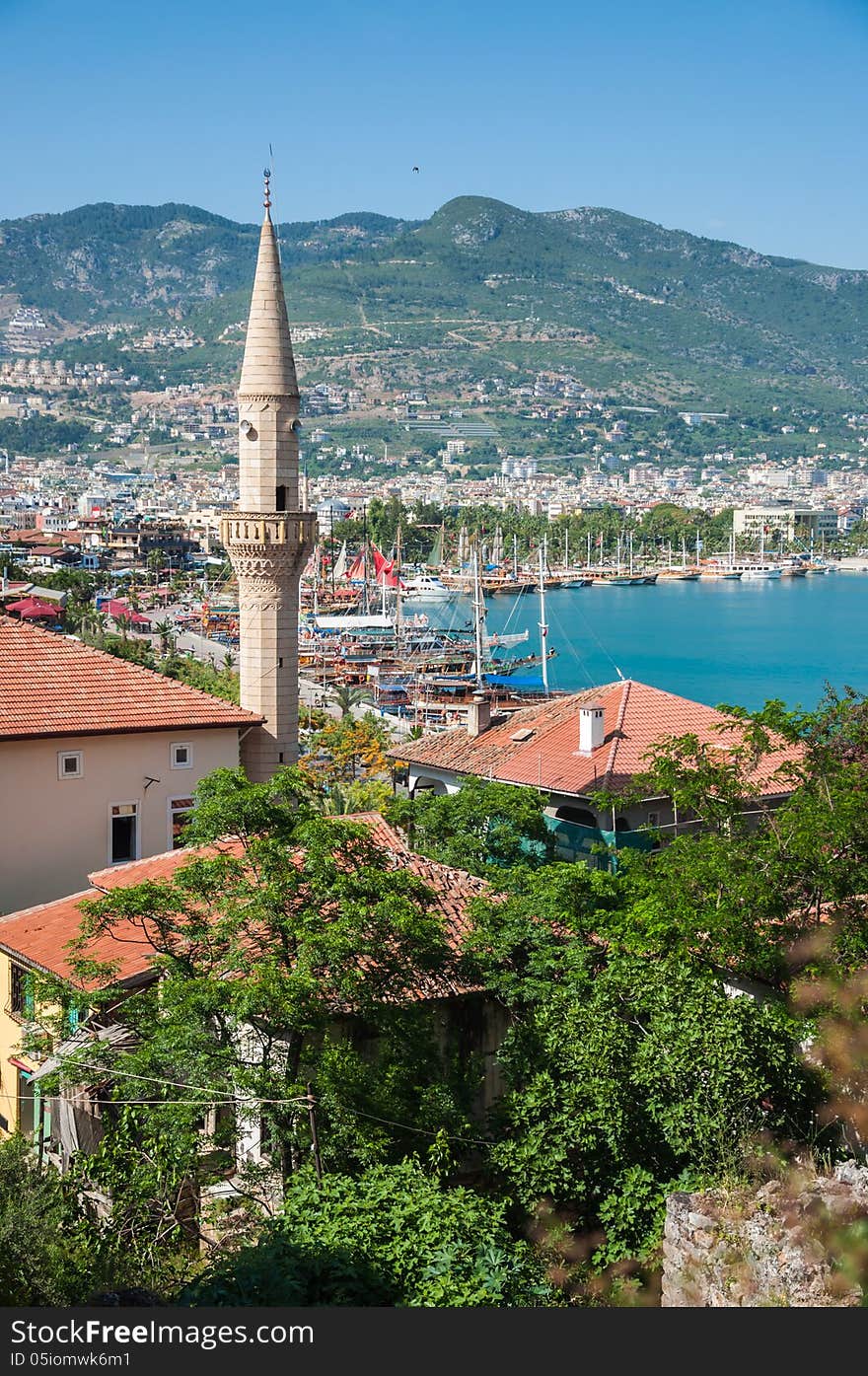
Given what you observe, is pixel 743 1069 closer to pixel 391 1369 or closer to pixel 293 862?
pixel 293 862

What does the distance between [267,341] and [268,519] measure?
173 centimetres

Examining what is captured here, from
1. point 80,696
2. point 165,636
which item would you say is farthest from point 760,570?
point 80,696

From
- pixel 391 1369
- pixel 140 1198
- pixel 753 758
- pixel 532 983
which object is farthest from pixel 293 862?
pixel 391 1369

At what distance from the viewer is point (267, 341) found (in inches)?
598

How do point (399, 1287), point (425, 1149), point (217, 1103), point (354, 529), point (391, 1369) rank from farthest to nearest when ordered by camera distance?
1. point (354, 529)
2. point (425, 1149)
3. point (217, 1103)
4. point (399, 1287)
5. point (391, 1369)

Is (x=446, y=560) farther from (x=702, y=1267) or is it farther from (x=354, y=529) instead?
(x=702, y=1267)

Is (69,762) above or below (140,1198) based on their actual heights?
above

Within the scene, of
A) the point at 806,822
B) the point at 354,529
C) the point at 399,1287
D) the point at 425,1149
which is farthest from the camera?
the point at 354,529

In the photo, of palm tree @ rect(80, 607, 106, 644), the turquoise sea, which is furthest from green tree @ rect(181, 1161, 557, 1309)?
the turquoise sea

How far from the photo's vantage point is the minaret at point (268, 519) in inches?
595

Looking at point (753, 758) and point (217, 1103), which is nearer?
point (217, 1103)

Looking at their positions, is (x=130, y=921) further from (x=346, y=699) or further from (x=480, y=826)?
(x=346, y=699)

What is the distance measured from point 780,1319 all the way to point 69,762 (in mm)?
7940

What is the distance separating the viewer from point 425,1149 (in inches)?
298
